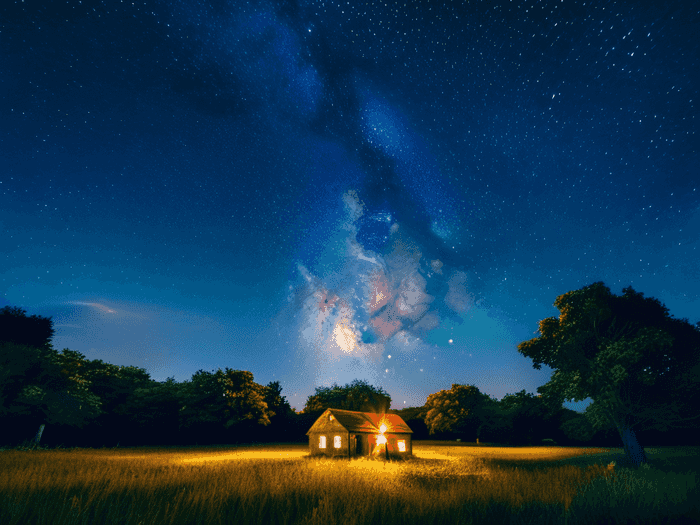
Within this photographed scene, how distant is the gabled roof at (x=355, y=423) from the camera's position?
36.4 meters

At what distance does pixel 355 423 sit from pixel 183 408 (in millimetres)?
24166

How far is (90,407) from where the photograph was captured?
3459cm

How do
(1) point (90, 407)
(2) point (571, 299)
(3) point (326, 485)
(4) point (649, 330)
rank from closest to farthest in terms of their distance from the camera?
(3) point (326, 485) → (4) point (649, 330) → (2) point (571, 299) → (1) point (90, 407)

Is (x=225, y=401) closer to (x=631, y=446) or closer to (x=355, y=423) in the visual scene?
(x=355, y=423)

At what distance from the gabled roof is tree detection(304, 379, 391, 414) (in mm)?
33770

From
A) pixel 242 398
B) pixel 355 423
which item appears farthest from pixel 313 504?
pixel 242 398

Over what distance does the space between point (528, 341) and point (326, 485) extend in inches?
808

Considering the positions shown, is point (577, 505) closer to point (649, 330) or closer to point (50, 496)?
point (50, 496)

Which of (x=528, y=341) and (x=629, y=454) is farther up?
→ (x=528, y=341)

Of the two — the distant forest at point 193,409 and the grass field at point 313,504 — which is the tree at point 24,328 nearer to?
the distant forest at point 193,409

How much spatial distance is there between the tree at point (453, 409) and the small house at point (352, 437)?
94.7 ft

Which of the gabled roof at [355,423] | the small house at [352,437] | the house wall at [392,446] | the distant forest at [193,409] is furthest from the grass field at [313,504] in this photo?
the house wall at [392,446]

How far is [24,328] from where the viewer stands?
113 feet

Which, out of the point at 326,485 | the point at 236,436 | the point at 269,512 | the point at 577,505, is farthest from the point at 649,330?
the point at 236,436
